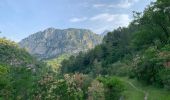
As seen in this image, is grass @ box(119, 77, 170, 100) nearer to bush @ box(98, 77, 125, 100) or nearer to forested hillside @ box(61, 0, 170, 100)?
forested hillside @ box(61, 0, 170, 100)

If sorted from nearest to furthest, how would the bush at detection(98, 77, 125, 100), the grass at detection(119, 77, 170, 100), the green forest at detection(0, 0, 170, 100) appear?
1. the green forest at detection(0, 0, 170, 100)
2. the bush at detection(98, 77, 125, 100)
3. the grass at detection(119, 77, 170, 100)

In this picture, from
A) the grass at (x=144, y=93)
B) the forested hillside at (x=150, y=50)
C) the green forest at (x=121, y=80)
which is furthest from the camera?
the forested hillside at (x=150, y=50)

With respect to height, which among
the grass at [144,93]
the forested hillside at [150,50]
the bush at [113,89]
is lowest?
the grass at [144,93]

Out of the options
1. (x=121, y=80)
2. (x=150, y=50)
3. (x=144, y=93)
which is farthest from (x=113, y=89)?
(x=121, y=80)

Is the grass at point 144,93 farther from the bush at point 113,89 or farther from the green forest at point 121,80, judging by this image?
the bush at point 113,89

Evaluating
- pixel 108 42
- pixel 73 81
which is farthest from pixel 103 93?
→ pixel 108 42

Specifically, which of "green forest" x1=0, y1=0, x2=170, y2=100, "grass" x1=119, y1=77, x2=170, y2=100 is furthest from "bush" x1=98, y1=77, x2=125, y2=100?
"grass" x1=119, y1=77, x2=170, y2=100

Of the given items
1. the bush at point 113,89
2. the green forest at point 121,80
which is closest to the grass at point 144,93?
the green forest at point 121,80

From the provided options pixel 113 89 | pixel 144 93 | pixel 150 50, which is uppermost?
Answer: pixel 150 50

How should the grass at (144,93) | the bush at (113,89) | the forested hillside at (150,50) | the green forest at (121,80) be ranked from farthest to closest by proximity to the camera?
the forested hillside at (150,50)
the grass at (144,93)
the bush at (113,89)
the green forest at (121,80)

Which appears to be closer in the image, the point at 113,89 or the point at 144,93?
the point at 113,89

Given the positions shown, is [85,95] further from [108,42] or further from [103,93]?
[108,42]

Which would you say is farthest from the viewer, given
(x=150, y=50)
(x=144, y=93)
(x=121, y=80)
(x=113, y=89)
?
(x=121, y=80)

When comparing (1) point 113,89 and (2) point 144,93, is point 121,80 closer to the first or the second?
(2) point 144,93
